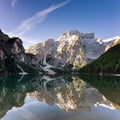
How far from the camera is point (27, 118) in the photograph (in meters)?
25.1

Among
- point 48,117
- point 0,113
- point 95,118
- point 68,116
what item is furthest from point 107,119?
point 0,113

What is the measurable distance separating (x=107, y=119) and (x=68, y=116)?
4.06 metres

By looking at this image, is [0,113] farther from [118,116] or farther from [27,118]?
[118,116]

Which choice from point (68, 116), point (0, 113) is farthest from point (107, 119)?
point (0, 113)

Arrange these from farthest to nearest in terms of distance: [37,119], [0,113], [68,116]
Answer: [0,113]
[68,116]
[37,119]

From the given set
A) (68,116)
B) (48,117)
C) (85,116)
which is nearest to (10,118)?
(48,117)

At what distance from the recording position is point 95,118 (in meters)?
25.3

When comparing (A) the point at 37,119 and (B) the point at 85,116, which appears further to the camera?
(B) the point at 85,116

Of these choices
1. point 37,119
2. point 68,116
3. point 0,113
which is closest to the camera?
point 37,119

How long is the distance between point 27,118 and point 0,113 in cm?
481

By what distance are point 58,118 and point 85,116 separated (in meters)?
3.23

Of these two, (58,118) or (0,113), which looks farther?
(0,113)

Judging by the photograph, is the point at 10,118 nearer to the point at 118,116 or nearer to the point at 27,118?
the point at 27,118

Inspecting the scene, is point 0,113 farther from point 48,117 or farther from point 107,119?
point 107,119
